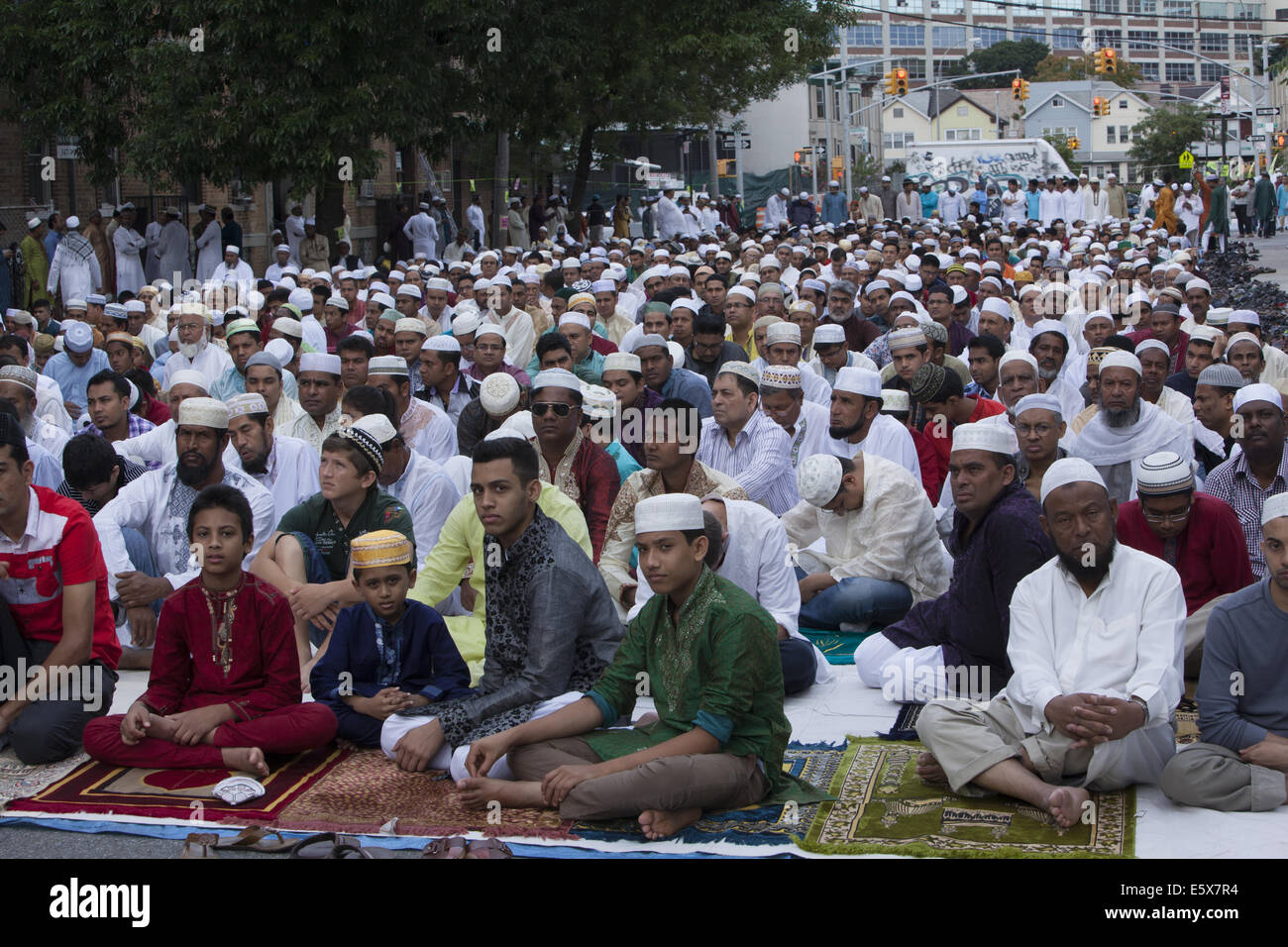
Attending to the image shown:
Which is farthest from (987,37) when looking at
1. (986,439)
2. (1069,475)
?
(1069,475)

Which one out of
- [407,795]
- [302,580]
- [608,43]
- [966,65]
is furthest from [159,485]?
[966,65]

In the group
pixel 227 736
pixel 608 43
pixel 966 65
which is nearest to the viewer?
pixel 227 736

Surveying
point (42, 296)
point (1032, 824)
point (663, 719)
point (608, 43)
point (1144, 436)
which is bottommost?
point (1032, 824)

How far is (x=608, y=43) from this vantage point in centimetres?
2466

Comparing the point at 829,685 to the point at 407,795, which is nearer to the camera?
the point at 407,795

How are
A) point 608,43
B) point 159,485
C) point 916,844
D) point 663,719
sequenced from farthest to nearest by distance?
point 608,43 → point 159,485 → point 663,719 → point 916,844

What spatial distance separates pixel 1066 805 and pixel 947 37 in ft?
339

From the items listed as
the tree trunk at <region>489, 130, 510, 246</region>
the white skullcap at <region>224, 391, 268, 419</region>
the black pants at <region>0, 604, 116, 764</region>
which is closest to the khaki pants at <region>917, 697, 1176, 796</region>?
the black pants at <region>0, 604, 116, 764</region>

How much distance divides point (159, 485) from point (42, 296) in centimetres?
1155

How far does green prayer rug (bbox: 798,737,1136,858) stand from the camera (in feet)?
14.1

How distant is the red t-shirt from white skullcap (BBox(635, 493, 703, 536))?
226cm

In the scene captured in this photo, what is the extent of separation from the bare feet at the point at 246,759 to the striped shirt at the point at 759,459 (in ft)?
9.89

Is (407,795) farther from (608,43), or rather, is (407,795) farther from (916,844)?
(608,43)

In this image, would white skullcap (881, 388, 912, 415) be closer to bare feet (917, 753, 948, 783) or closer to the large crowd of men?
the large crowd of men
